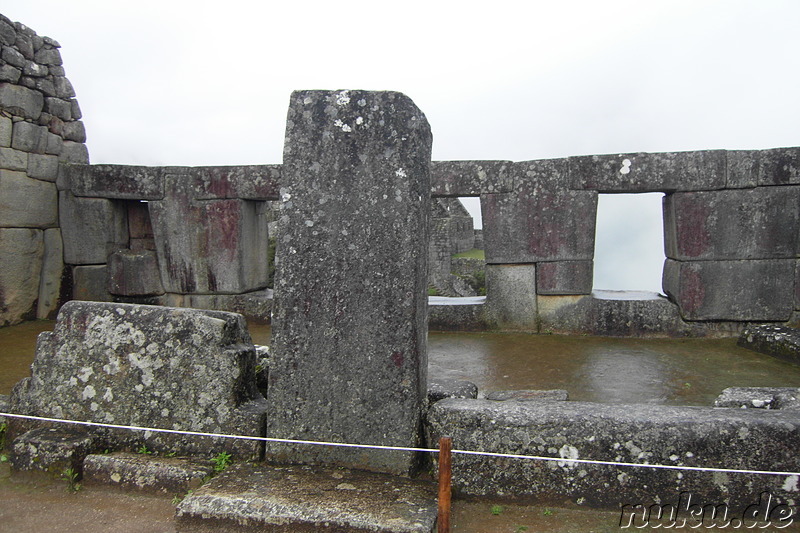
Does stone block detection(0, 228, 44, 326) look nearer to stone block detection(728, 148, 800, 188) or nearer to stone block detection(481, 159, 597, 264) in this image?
stone block detection(481, 159, 597, 264)

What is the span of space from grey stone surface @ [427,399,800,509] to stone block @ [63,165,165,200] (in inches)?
258

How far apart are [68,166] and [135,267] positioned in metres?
1.65

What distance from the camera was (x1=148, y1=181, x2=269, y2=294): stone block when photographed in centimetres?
823

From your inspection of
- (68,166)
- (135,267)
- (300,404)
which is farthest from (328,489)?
(68,166)

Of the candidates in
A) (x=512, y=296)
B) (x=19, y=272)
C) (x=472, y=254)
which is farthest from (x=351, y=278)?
(x=472, y=254)

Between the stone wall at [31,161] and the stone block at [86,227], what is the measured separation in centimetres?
12

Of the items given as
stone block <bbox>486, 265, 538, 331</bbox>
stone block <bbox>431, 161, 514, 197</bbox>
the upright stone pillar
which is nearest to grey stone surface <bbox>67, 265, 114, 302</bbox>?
stone block <bbox>431, 161, 514, 197</bbox>

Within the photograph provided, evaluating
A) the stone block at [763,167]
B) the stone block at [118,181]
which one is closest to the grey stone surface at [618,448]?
the stone block at [763,167]

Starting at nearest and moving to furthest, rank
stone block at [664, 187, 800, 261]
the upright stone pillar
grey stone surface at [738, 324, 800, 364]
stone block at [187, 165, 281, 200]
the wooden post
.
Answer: the wooden post → the upright stone pillar → grey stone surface at [738, 324, 800, 364] → stone block at [664, 187, 800, 261] → stone block at [187, 165, 281, 200]

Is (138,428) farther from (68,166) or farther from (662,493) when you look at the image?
(68,166)

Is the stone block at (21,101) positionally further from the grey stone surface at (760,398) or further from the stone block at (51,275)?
the grey stone surface at (760,398)

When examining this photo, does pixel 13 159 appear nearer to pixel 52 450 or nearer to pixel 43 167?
Answer: pixel 43 167

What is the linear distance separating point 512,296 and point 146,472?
5378 mm

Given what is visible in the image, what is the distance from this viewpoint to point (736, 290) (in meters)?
7.11
